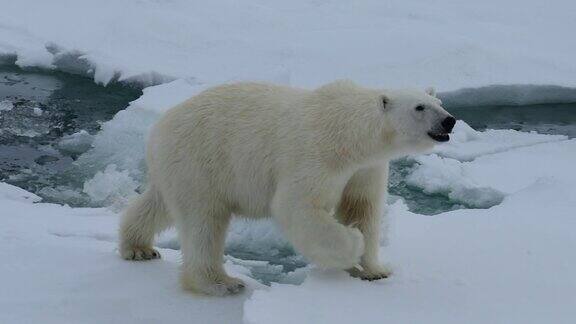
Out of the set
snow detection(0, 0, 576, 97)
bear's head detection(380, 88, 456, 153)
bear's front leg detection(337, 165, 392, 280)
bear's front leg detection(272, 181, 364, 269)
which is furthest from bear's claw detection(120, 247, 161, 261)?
snow detection(0, 0, 576, 97)

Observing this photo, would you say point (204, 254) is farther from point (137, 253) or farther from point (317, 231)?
point (317, 231)

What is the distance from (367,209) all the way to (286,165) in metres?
0.49

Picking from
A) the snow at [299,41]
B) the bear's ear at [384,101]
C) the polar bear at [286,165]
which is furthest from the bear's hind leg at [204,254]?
the snow at [299,41]

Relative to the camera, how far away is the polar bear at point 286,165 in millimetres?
3670

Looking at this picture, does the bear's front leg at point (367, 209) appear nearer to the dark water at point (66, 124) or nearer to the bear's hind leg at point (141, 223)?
the bear's hind leg at point (141, 223)

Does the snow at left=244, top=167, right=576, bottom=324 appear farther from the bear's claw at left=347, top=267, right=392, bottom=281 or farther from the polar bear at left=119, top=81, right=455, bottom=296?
the polar bear at left=119, top=81, right=455, bottom=296

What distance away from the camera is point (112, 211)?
5.81 metres

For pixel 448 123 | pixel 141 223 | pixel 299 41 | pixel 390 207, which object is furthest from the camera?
pixel 299 41

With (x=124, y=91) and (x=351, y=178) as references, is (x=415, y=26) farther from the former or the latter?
(x=351, y=178)

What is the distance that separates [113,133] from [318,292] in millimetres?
4185

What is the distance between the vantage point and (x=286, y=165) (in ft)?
12.5

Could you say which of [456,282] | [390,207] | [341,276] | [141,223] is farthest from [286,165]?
[390,207]

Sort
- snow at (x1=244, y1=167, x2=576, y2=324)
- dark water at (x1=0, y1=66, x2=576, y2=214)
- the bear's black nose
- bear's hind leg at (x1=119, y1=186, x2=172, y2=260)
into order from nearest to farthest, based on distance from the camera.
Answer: snow at (x1=244, y1=167, x2=576, y2=324)
the bear's black nose
bear's hind leg at (x1=119, y1=186, x2=172, y2=260)
dark water at (x1=0, y1=66, x2=576, y2=214)

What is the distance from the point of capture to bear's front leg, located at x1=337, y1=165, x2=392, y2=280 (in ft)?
12.9
